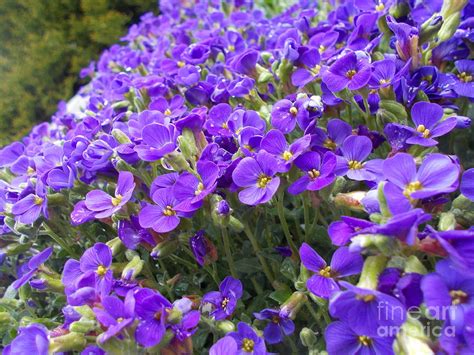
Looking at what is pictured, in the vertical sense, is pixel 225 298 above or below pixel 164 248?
below

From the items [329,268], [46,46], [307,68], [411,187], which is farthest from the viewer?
[46,46]

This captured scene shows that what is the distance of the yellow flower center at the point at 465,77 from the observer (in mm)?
1286

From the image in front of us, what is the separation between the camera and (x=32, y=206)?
3.85 ft

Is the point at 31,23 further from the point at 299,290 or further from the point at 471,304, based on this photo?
the point at 471,304

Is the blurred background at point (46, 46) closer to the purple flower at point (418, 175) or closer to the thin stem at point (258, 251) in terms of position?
the thin stem at point (258, 251)

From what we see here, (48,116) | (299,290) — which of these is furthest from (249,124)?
(48,116)

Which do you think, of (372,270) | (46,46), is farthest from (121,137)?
(46,46)

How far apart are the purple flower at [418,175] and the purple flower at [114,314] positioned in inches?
19.7

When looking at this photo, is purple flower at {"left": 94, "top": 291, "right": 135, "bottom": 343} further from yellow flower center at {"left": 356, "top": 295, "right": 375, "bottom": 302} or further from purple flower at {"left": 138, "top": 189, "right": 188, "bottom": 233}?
yellow flower center at {"left": 356, "top": 295, "right": 375, "bottom": 302}

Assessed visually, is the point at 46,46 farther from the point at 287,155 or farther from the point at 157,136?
the point at 287,155

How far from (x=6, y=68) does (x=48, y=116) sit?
483mm

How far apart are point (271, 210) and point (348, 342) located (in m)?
0.41

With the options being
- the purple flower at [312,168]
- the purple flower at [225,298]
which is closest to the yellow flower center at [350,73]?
the purple flower at [312,168]

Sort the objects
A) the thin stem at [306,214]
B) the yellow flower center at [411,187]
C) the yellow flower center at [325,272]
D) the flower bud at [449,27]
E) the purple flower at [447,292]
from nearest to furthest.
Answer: the purple flower at [447,292]
the yellow flower center at [411,187]
the yellow flower center at [325,272]
the thin stem at [306,214]
the flower bud at [449,27]
